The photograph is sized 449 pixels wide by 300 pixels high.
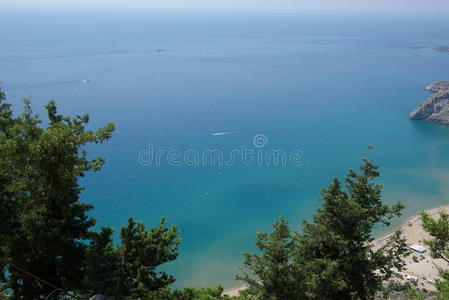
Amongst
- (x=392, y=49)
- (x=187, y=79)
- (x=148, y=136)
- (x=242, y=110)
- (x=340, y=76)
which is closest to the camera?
(x=148, y=136)

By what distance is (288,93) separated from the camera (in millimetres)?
81562

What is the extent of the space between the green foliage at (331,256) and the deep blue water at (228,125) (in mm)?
15625

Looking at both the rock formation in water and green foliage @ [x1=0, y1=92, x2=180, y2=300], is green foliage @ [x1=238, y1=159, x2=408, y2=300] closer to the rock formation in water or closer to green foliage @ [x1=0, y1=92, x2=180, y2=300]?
green foliage @ [x1=0, y1=92, x2=180, y2=300]

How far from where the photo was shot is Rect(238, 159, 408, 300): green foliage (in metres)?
13.3

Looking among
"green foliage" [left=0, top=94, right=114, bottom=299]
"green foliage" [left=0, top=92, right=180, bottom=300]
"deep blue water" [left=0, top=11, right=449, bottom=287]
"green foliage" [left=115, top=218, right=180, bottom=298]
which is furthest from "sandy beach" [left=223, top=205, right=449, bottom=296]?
"green foliage" [left=0, top=94, right=114, bottom=299]

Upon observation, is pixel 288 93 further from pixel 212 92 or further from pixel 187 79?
pixel 187 79

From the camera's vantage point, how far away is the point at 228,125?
6022 centimetres

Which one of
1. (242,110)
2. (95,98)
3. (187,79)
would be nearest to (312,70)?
(187,79)

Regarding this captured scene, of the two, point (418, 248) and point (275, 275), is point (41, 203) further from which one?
point (418, 248)

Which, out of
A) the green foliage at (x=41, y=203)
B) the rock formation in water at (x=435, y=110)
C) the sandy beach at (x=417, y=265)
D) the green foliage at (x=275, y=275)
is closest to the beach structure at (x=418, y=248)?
the sandy beach at (x=417, y=265)

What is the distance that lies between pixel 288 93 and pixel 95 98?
40.6m

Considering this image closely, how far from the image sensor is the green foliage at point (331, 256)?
13.3 meters

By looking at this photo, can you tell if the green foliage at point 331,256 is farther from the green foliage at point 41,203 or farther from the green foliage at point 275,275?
the green foliage at point 41,203

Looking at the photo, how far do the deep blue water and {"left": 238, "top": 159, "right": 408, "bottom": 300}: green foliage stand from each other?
51.3 ft
